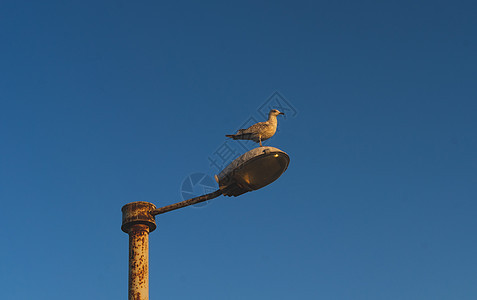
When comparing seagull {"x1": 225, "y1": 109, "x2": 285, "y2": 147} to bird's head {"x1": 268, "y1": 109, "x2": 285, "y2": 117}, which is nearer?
seagull {"x1": 225, "y1": 109, "x2": 285, "y2": 147}

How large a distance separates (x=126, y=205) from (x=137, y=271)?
85 cm

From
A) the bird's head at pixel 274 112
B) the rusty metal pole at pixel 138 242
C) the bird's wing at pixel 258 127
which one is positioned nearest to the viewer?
the rusty metal pole at pixel 138 242

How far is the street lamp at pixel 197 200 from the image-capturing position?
5629 millimetres

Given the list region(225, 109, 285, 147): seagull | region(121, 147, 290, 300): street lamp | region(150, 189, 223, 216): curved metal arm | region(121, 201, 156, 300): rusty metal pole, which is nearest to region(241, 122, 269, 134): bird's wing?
region(225, 109, 285, 147): seagull

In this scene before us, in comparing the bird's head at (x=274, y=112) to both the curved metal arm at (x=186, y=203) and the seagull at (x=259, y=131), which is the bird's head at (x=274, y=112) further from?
the curved metal arm at (x=186, y=203)

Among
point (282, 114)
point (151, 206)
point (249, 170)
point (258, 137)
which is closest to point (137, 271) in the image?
point (151, 206)

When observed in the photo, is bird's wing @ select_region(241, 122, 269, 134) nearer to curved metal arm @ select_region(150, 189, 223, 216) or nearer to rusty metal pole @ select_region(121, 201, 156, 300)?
curved metal arm @ select_region(150, 189, 223, 216)

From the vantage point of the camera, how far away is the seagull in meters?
8.40

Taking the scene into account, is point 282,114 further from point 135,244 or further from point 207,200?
point 135,244

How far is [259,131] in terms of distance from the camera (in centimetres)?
838

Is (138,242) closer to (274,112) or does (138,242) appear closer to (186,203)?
(186,203)

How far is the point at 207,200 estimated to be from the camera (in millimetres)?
6305

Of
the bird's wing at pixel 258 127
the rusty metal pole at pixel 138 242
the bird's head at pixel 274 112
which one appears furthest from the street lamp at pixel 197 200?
the bird's head at pixel 274 112

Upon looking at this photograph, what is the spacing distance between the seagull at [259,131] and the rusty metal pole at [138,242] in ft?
9.39
